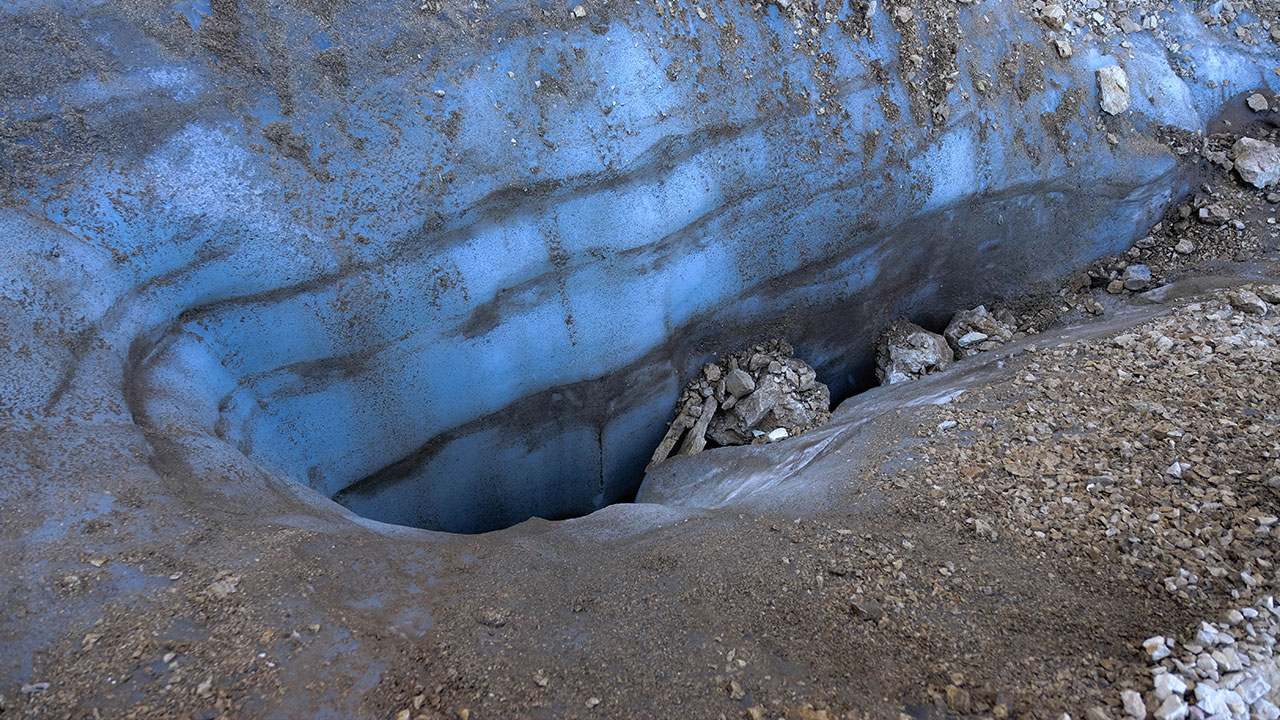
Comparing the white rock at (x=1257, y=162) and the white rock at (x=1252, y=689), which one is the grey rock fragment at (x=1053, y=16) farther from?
the white rock at (x=1252, y=689)

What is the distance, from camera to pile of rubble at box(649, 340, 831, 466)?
409 cm

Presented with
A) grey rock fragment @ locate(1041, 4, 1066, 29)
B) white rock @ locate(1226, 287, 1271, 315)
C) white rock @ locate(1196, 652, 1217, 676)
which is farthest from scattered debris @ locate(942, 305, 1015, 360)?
white rock @ locate(1196, 652, 1217, 676)

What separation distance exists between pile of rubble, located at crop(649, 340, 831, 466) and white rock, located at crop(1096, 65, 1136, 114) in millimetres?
2327

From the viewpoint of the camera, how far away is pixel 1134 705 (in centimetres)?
185

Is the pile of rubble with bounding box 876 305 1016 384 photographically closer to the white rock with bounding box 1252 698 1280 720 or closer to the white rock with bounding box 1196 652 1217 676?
the white rock with bounding box 1196 652 1217 676

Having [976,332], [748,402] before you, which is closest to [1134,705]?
[748,402]

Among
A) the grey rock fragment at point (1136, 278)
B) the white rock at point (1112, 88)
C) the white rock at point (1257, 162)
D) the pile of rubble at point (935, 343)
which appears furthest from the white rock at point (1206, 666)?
the white rock at point (1257, 162)

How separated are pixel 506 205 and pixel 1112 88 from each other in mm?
3579

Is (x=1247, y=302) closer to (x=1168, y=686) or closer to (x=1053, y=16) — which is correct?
(x=1053, y=16)

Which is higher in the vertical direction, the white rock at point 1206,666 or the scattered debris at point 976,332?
the scattered debris at point 976,332

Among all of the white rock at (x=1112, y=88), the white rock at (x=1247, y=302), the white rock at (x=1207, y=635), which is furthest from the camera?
the white rock at (x=1112, y=88)

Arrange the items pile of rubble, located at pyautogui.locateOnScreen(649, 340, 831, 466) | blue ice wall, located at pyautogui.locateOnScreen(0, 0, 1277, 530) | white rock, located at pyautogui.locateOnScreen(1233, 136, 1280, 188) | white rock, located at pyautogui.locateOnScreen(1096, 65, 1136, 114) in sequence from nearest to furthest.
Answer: blue ice wall, located at pyautogui.locateOnScreen(0, 0, 1277, 530)
pile of rubble, located at pyautogui.locateOnScreen(649, 340, 831, 466)
white rock, located at pyautogui.locateOnScreen(1096, 65, 1136, 114)
white rock, located at pyautogui.locateOnScreen(1233, 136, 1280, 188)

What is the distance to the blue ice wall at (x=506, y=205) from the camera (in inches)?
107

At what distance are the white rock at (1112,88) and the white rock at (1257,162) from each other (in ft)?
2.99
